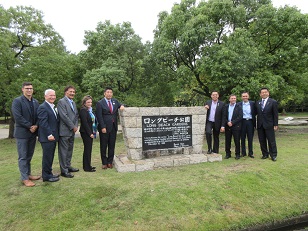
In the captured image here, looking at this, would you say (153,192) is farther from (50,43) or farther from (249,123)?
(50,43)

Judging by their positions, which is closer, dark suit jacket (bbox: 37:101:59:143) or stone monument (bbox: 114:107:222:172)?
dark suit jacket (bbox: 37:101:59:143)

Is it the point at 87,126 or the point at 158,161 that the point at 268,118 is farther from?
the point at 87,126

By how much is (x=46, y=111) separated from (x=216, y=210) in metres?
3.78

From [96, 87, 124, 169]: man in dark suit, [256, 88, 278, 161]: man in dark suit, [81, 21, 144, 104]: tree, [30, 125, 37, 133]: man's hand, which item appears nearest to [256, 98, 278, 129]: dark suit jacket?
[256, 88, 278, 161]: man in dark suit

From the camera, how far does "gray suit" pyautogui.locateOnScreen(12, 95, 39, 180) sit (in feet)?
14.9

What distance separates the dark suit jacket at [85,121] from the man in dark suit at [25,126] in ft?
3.41

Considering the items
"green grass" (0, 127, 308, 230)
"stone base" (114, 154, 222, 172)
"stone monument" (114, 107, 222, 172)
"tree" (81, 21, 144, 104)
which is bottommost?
"green grass" (0, 127, 308, 230)

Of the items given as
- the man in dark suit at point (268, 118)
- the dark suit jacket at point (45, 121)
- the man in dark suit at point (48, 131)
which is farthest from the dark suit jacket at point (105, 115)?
the man in dark suit at point (268, 118)

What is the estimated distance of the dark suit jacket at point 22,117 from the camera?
→ 4.54 meters

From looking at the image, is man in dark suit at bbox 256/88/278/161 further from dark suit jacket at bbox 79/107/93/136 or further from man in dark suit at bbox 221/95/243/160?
dark suit jacket at bbox 79/107/93/136

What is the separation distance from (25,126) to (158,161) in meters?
3.23

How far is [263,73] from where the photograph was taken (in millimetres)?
10719

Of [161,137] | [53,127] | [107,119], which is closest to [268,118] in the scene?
[161,137]

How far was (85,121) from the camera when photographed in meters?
5.55
